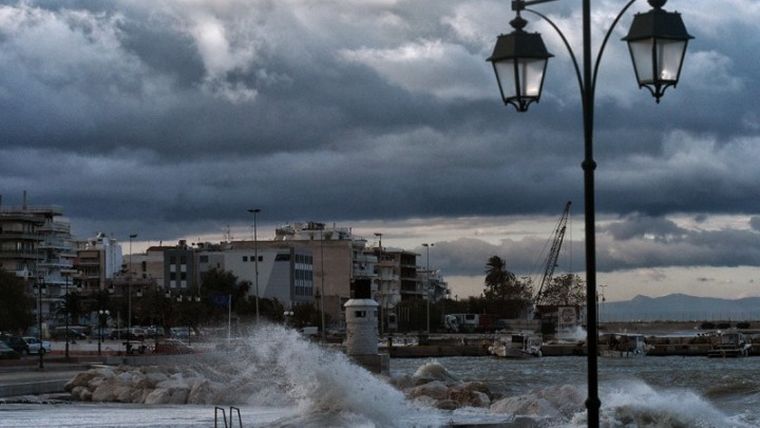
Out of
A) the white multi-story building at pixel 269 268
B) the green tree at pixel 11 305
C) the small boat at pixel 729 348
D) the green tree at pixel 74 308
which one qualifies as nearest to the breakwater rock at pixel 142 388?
the green tree at pixel 11 305

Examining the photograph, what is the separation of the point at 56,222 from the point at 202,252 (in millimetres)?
20203

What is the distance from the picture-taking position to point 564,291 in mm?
188500

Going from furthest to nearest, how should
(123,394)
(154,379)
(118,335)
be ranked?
A: (118,335)
(154,379)
(123,394)

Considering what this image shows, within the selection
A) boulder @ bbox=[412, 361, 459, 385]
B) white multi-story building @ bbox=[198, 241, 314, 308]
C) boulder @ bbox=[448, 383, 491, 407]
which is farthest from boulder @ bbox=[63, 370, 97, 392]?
white multi-story building @ bbox=[198, 241, 314, 308]

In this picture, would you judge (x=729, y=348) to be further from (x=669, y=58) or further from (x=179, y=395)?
(x=669, y=58)

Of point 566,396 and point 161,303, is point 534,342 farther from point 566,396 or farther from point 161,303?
point 566,396

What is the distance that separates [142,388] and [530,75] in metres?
32.2

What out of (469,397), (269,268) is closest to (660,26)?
(469,397)

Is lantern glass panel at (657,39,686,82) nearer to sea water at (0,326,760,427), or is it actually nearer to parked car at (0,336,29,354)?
sea water at (0,326,760,427)

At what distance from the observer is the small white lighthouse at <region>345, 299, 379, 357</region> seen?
138 ft

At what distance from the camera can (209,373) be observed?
177 feet

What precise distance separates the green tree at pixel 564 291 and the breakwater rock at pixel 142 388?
145488 millimetres

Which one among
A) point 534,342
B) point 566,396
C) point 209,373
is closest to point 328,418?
point 566,396

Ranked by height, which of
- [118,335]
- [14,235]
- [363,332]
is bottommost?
[118,335]
